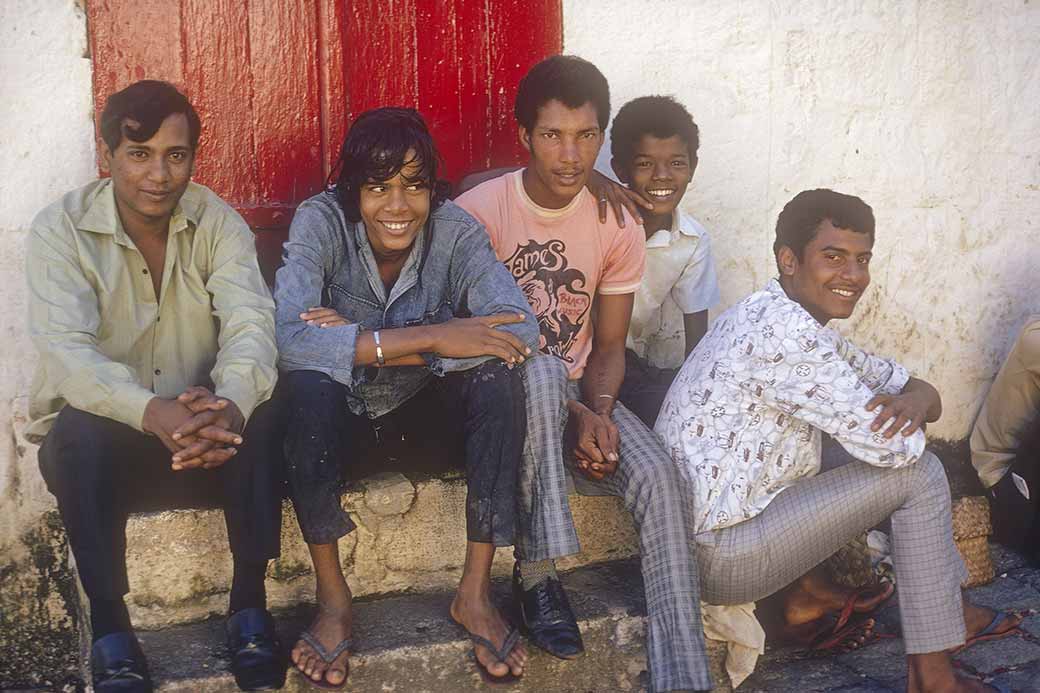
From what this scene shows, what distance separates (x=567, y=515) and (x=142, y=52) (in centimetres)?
210

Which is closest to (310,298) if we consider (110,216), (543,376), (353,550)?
(110,216)

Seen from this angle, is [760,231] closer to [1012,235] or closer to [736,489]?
[1012,235]

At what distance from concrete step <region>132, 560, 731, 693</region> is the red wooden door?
1476 mm

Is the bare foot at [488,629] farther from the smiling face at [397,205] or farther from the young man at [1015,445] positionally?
the young man at [1015,445]

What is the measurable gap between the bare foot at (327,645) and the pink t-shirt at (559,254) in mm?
1099

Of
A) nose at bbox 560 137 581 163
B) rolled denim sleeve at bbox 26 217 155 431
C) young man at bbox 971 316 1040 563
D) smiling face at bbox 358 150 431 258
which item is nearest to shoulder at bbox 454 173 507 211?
nose at bbox 560 137 581 163

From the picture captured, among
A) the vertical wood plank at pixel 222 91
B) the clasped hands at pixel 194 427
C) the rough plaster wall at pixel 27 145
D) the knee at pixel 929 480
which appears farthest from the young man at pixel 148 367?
the knee at pixel 929 480

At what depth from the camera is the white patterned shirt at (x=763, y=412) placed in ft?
9.48

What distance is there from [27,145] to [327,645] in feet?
6.18

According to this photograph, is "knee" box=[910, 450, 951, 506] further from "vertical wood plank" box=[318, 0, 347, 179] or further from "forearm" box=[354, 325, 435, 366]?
"vertical wood plank" box=[318, 0, 347, 179]

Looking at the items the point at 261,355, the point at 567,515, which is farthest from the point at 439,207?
the point at 567,515

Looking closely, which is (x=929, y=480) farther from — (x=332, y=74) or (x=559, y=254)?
(x=332, y=74)

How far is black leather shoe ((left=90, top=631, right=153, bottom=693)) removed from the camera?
8.46ft

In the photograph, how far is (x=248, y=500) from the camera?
272 centimetres
